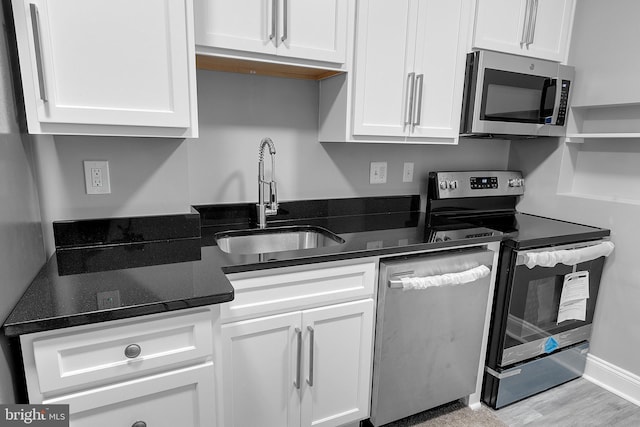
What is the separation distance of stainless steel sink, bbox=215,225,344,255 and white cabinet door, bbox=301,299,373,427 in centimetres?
36

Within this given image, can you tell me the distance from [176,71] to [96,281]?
702mm

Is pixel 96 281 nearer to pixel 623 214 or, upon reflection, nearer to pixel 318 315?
pixel 318 315

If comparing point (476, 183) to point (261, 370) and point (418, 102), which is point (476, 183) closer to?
point (418, 102)

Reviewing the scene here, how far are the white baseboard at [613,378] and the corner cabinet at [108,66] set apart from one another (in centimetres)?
249

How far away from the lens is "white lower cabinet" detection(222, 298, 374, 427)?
1.34 metres

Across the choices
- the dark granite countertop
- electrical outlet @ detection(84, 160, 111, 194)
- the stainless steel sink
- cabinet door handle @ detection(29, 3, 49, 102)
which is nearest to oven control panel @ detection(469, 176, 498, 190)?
the dark granite countertop

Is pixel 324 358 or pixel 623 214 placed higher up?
pixel 623 214

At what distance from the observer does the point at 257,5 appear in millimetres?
1385

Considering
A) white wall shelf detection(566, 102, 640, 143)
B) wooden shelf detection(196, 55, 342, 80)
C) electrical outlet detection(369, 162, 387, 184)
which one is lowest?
electrical outlet detection(369, 162, 387, 184)

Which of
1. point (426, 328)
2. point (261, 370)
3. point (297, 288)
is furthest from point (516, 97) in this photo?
point (261, 370)

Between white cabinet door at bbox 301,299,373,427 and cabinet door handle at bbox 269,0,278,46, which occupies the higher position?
cabinet door handle at bbox 269,0,278,46

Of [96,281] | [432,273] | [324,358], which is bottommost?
[324,358]

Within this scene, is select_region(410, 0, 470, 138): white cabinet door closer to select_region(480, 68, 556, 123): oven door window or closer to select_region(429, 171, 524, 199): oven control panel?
select_region(480, 68, 556, 123): oven door window

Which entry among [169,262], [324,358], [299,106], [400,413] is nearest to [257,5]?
[299,106]
